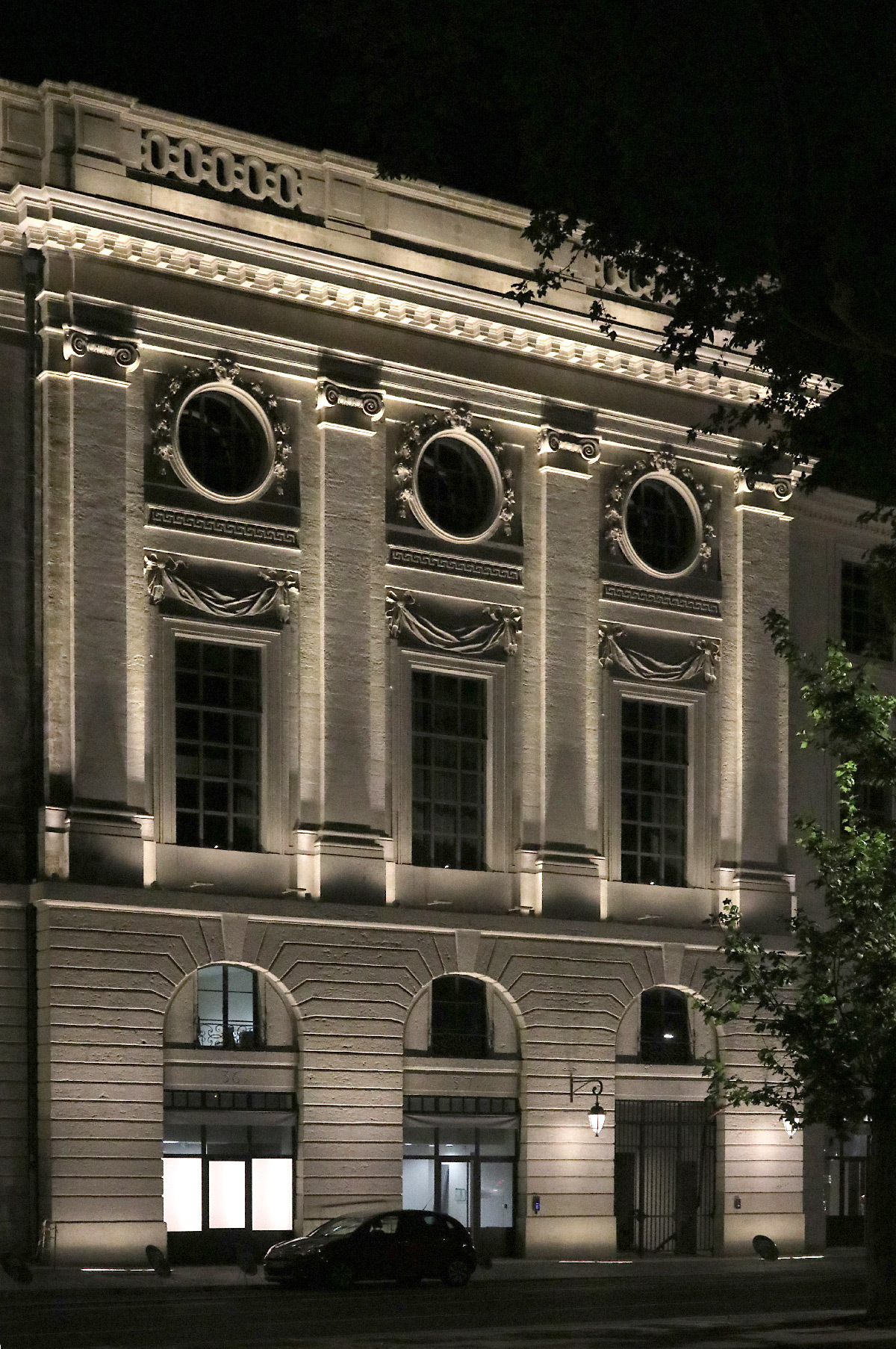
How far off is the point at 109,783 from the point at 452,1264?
10125 mm

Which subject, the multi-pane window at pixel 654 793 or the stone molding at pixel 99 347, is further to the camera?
the multi-pane window at pixel 654 793

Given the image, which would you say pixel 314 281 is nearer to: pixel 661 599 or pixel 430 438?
pixel 430 438

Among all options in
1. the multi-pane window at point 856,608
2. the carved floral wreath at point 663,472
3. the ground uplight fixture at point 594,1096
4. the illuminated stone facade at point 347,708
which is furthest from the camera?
the multi-pane window at point 856,608

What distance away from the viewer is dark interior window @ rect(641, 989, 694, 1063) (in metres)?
49.5

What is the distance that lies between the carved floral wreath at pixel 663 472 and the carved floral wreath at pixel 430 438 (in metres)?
2.37

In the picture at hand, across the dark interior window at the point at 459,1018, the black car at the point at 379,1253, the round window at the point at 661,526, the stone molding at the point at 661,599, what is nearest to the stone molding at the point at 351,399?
the stone molding at the point at 661,599

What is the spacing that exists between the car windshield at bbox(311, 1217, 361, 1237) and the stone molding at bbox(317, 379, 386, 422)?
1548cm

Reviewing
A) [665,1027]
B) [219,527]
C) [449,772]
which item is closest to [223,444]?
[219,527]

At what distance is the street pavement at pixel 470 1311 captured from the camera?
92.8 ft

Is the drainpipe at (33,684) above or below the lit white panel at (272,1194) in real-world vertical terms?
above

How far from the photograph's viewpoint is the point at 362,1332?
29594 mm

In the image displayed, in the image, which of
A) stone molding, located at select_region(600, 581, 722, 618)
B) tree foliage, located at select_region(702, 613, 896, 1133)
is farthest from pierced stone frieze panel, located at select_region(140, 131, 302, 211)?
tree foliage, located at select_region(702, 613, 896, 1133)

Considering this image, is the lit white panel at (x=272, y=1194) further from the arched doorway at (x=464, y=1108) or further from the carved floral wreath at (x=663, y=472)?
the carved floral wreath at (x=663, y=472)

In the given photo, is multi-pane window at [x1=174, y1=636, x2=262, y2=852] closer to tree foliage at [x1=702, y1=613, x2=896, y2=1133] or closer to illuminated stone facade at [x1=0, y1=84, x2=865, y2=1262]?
illuminated stone facade at [x1=0, y1=84, x2=865, y2=1262]
